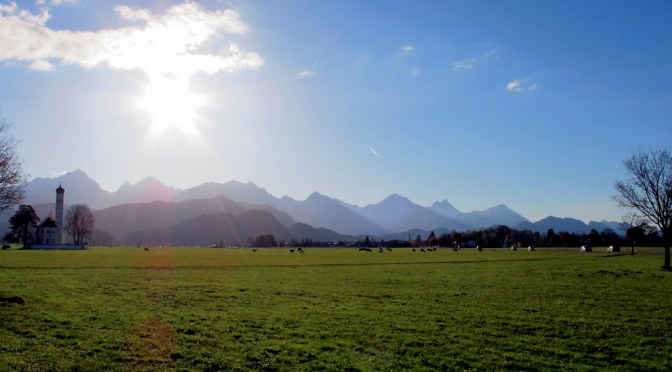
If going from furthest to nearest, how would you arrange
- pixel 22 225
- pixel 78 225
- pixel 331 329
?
pixel 78 225 < pixel 22 225 < pixel 331 329

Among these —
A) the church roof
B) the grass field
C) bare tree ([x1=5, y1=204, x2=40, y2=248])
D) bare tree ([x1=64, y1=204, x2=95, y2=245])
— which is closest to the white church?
the church roof

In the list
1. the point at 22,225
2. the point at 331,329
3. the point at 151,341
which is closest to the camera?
the point at 151,341

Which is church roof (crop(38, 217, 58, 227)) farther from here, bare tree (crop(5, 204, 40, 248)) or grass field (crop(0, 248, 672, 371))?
grass field (crop(0, 248, 672, 371))

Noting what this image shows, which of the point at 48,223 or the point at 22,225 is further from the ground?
the point at 48,223

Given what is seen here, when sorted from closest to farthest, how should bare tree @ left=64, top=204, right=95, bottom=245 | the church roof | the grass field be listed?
the grass field < bare tree @ left=64, top=204, right=95, bottom=245 < the church roof

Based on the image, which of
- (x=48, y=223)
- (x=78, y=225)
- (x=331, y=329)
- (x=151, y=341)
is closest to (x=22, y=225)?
(x=78, y=225)

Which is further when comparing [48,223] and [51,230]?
[48,223]

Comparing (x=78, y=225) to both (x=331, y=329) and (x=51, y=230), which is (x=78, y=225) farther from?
(x=331, y=329)

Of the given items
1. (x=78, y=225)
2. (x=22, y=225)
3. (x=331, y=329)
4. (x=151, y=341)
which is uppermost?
(x=22, y=225)

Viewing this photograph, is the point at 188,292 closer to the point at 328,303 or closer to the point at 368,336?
the point at 328,303

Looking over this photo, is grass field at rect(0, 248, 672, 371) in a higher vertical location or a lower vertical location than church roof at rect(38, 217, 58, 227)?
lower

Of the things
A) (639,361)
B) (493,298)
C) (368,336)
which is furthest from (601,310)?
(368,336)

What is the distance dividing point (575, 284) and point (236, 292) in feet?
90.6

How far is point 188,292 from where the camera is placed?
3216 centimetres
